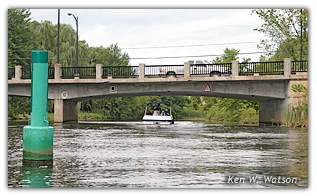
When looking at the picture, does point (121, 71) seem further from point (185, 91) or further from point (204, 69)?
point (204, 69)

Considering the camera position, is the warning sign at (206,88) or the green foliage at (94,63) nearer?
the warning sign at (206,88)

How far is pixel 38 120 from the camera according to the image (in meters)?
13.7

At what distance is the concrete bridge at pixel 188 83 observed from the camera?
43469 mm

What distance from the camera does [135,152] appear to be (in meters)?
18.2

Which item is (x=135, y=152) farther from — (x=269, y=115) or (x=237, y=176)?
(x=269, y=115)

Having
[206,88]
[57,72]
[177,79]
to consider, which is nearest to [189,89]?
[206,88]

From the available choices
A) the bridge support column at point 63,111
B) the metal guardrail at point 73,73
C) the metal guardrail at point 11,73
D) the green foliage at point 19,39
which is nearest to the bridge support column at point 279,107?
the metal guardrail at point 73,73

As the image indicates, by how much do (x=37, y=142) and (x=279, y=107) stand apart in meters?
32.7

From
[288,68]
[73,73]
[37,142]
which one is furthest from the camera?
[73,73]

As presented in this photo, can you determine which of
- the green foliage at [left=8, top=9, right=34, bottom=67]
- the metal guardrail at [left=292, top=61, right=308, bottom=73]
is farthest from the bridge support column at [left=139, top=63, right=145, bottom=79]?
the green foliage at [left=8, top=9, right=34, bottom=67]

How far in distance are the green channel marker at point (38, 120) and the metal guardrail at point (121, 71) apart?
3308 centimetres

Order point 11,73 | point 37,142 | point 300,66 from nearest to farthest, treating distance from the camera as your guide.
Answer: point 37,142 < point 300,66 < point 11,73

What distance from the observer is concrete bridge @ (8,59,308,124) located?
43469mm

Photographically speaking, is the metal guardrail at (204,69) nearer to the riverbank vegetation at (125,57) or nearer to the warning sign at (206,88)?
the warning sign at (206,88)
